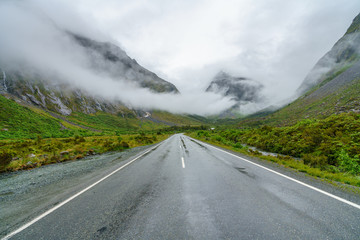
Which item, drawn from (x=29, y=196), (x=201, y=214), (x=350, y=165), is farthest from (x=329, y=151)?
(x=29, y=196)

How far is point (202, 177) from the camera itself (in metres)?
6.40

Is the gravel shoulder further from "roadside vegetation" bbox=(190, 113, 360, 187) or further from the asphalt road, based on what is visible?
"roadside vegetation" bbox=(190, 113, 360, 187)

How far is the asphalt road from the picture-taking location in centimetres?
277

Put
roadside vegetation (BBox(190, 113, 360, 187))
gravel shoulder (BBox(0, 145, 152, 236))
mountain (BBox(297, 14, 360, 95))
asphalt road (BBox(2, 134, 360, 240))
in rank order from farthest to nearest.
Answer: mountain (BBox(297, 14, 360, 95)) < roadside vegetation (BBox(190, 113, 360, 187)) < gravel shoulder (BBox(0, 145, 152, 236)) < asphalt road (BBox(2, 134, 360, 240))

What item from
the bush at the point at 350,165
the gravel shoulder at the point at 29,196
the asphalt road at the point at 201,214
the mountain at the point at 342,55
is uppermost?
the mountain at the point at 342,55

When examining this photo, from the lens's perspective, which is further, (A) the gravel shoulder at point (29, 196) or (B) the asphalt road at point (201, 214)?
(A) the gravel shoulder at point (29, 196)

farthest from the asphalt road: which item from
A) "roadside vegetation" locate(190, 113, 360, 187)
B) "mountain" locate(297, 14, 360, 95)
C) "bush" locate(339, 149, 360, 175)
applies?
"mountain" locate(297, 14, 360, 95)

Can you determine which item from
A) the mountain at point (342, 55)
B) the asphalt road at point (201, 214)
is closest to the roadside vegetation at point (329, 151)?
the asphalt road at point (201, 214)

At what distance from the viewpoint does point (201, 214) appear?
11.2 feet

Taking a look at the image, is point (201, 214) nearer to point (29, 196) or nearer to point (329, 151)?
point (29, 196)

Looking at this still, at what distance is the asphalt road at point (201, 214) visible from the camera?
9.08ft

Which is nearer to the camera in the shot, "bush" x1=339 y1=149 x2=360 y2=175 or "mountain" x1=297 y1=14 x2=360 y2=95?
"bush" x1=339 y1=149 x2=360 y2=175

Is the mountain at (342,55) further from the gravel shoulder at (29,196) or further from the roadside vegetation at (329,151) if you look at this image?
the gravel shoulder at (29,196)

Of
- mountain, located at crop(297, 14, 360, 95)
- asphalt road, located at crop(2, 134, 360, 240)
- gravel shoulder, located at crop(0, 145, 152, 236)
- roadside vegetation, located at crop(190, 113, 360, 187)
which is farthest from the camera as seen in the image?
mountain, located at crop(297, 14, 360, 95)
